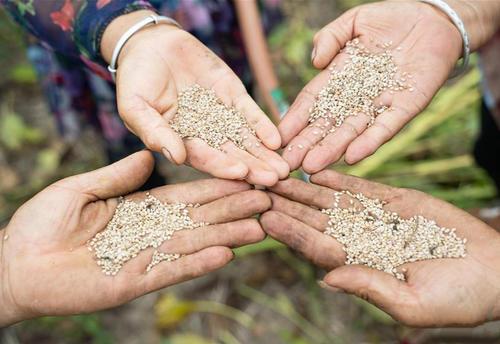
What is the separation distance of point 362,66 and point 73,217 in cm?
105

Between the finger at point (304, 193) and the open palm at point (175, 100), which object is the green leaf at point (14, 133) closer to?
the open palm at point (175, 100)

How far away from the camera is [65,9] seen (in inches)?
67.8

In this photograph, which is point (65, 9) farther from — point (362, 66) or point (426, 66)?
point (426, 66)

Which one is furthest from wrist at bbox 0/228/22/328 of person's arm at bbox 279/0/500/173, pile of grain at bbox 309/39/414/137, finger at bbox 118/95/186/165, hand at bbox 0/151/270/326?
pile of grain at bbox 309/39/414/137

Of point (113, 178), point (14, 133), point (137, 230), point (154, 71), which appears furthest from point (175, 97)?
point (14, 133)

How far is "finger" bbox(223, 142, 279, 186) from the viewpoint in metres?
1.58

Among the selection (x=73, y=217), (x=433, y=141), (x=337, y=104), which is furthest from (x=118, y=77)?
(x=433, y=141)

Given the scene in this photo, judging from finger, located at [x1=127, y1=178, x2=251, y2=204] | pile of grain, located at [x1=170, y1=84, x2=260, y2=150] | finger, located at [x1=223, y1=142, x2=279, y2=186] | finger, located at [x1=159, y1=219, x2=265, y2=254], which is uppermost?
pile of grain, located at [x1=170, y1=84, x2=260, y2=150]

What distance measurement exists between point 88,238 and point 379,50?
1135mm

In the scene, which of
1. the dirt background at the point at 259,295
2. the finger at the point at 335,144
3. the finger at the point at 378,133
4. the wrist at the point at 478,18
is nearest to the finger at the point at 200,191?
the finger at the point at 335,144

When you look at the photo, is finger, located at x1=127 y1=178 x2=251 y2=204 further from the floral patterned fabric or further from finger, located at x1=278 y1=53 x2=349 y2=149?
the floral patterned fabric

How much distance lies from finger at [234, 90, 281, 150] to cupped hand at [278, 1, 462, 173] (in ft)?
0.15

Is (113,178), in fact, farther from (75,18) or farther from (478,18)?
(478,18)

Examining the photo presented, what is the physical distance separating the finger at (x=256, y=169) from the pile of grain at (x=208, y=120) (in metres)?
0.05
